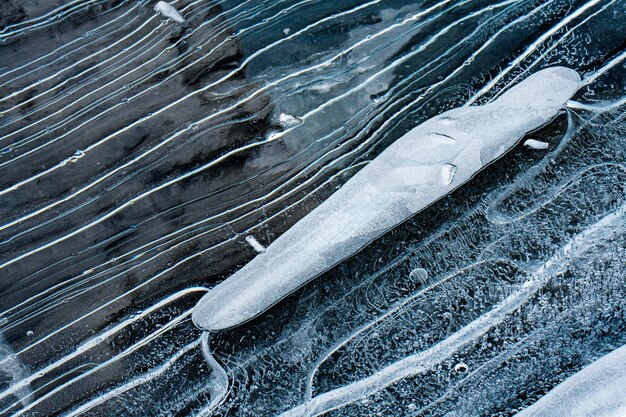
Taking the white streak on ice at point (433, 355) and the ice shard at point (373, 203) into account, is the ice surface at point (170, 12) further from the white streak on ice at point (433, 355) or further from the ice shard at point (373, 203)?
the white streak on ice at point (433, 355)

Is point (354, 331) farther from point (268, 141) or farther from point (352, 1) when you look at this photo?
point (352, 1)

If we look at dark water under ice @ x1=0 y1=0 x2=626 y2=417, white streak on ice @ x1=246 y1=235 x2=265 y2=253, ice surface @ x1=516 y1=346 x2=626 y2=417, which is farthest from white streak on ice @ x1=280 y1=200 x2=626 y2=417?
white streak on ice @ x1=246 y1=235 x2=265 y2=253

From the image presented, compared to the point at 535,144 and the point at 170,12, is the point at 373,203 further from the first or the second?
the point at 170,12

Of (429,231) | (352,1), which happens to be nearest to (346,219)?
(429,231)

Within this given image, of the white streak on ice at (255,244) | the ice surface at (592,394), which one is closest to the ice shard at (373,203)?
the white streak on ice at (255,244)

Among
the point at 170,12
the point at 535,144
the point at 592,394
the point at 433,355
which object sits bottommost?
the point at 592,394

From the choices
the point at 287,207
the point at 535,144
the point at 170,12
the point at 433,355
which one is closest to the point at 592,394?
the point at 433,355
